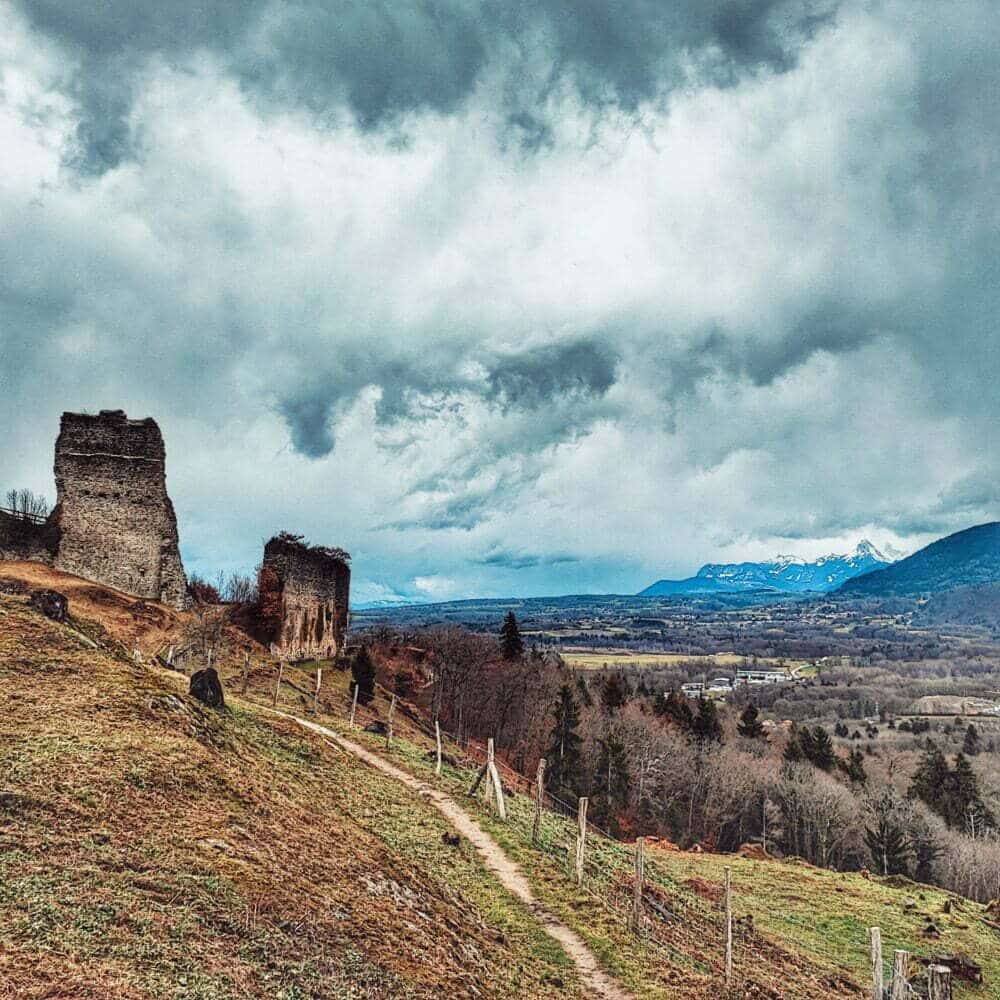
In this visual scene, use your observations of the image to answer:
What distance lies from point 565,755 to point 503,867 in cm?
5348

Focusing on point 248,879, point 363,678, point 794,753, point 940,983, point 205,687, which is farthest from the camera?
point 794,753

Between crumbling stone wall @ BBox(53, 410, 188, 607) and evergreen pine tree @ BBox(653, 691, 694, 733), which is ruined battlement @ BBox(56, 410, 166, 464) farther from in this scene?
evergreen pine tree @ BBox(653, 691, 694, 733)

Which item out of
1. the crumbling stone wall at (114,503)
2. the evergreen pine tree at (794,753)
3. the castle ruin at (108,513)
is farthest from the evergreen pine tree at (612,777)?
the crumbling stone wall at (114,503)

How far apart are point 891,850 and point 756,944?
51616 millimetres

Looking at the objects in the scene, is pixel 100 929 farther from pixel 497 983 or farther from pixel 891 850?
pixel 891 850

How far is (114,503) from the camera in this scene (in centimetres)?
4216

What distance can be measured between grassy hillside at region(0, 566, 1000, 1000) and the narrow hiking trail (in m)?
0.34

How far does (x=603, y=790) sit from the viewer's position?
68.5 meters

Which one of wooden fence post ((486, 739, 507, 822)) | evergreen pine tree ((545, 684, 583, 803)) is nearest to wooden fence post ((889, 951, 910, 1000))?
wooden fence post ((486, 739, 507, 822))

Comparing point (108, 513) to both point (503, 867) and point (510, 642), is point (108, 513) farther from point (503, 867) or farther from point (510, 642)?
point (510, 642)

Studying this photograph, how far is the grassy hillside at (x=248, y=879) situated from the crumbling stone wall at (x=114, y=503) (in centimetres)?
2418

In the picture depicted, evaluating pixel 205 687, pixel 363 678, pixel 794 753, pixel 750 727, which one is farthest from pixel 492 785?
pixel 750 727

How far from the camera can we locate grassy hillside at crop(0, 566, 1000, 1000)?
7965mm

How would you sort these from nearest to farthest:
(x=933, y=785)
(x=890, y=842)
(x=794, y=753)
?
(x=890, y=842), (x=933, y=785), (x=794, y=753)
